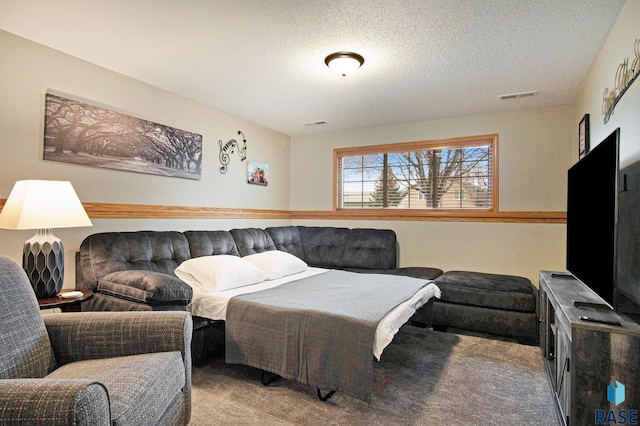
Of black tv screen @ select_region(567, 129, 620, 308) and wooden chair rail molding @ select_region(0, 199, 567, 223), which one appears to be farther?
wooden chair rail molding @ select_region(0, 199, 567, 223)

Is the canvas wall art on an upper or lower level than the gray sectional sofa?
upper

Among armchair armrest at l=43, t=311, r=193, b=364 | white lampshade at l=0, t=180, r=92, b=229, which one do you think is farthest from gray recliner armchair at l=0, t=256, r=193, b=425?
white lampshade at l=0, t=180, r=92, b=229

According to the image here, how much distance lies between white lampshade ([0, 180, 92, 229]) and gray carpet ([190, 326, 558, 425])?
1383 millimetres

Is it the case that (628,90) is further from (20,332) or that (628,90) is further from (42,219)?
(42,219)

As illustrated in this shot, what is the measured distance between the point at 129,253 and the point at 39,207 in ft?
2.52

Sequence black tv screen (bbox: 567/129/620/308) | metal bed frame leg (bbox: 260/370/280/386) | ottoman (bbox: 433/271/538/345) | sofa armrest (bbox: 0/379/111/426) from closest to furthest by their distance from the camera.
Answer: sofa armrest (bbox: 0/379/111/426) → black tv screen (bbox: 567/129/620/308) → metal bed frame leg (bbox: 260/370/280/386) → ottoman (bbox: 433/271/538/345)

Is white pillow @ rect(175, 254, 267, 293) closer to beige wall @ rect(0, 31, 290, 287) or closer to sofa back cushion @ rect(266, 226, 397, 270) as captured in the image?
beige wall @ rect(0, 31, 290, 287)

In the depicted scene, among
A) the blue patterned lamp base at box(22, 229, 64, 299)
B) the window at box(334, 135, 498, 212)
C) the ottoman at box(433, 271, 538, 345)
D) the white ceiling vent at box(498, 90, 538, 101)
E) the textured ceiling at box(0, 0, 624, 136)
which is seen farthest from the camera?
the window at box(334, 135, 498, 212)

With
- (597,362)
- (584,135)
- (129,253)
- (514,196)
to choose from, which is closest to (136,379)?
(129,253)

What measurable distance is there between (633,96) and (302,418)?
2572 mm

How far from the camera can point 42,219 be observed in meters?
2.11

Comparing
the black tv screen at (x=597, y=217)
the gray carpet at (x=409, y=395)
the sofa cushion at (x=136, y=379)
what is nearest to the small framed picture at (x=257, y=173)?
the gray carpet at (x=409, y=395)

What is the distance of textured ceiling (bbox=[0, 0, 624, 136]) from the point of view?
2.07 m

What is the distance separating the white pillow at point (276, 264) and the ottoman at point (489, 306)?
58.4 inches
